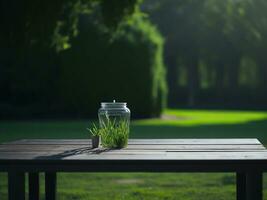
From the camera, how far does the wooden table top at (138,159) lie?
4199mm

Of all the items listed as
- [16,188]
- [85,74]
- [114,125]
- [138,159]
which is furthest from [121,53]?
[138,159]

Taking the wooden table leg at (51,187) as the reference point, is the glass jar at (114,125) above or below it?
above

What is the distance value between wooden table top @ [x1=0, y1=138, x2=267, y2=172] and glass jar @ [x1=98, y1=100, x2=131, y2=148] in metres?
0.13

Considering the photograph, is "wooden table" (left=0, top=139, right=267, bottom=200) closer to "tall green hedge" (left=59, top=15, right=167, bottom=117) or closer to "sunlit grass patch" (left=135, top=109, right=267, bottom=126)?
"sunlit grass patch" (left=135, top=109, right=267, bottom=126)

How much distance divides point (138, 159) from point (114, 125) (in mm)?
1086

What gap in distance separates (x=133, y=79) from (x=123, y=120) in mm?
22746

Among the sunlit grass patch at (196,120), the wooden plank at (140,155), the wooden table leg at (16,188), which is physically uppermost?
the wooden plank at (140,155)

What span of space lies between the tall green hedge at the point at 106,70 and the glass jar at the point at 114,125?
72.0 feet

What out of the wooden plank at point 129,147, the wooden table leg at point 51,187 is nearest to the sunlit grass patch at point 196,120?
the wooden table leg at point 51,187

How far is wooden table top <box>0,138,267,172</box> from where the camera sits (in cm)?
420

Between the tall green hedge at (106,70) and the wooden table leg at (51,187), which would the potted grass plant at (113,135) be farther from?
the tall green hedge at (106,70)

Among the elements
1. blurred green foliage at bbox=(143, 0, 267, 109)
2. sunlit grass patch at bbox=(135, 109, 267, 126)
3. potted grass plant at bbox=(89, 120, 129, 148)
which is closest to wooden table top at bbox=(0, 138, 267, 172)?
potted grass plant at bbox=(89, 120, 129, 148)

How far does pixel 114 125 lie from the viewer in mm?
5297

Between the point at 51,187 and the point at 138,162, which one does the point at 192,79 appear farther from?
the point at 138,162
